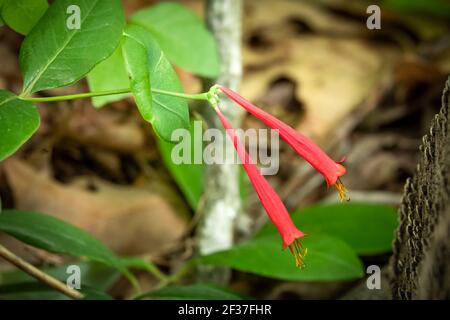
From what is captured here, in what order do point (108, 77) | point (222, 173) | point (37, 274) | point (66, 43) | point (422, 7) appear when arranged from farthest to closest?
point (422, 7) < point (222, 173) < point (108, 77) < point (37, 274) < point (66, 43)

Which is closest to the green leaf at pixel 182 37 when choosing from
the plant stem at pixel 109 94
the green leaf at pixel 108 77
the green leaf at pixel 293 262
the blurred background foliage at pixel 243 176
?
the blurred background foliage at pixel 243 176

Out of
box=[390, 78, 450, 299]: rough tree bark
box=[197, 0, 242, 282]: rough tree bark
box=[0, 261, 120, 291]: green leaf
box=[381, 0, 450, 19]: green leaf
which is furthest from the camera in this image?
box=[381, 0, 450, 19]: green leaf

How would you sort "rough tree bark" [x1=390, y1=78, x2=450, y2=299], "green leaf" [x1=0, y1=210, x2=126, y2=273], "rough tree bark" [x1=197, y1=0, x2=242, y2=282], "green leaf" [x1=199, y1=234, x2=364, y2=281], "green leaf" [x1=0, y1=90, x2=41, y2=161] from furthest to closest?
"rough tree bark" [x1=197, y1=0, x2=242, y2=282] → "green leaf" [x1=199, y1=234, x2=364, y2=281] → "green leaf" [x1=0, y1=210, x2=126, y2=273] → "green leaf" [x1=0, y1=90, x2=41, y2=161] → "rough tree bark" [x1=390, y1=78, x2=450, y2=299]

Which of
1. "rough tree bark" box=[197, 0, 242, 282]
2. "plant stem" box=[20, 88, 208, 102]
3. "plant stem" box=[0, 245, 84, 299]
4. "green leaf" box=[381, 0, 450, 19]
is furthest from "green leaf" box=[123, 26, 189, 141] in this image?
"green leaf" box=[381, 0, 450, 19]

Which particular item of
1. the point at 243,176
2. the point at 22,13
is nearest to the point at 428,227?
the point at 22,13

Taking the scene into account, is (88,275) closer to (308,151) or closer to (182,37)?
(182,37)

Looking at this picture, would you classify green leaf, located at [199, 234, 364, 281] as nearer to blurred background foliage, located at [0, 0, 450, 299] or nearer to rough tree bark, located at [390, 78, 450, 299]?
blurred background foliage, located at [0, 0, 450, 299]

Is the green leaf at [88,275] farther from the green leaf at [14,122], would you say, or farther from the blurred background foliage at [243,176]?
the green leaf at [14,122]

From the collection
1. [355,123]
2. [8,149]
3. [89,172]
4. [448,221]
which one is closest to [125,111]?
[89,172]
